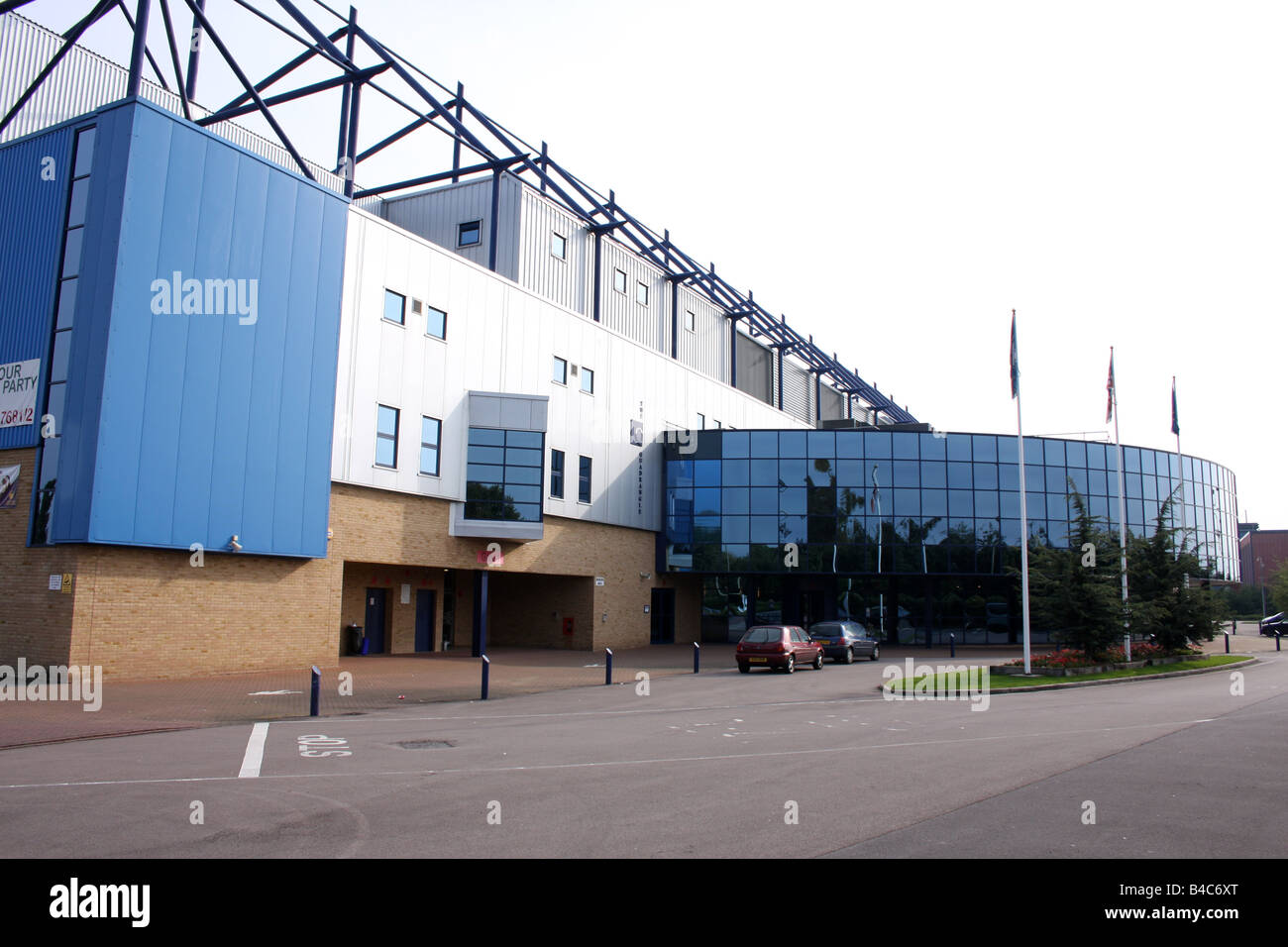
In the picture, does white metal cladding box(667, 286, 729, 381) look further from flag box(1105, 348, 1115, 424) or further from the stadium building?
flag box(1105, 348, 1115, 424)

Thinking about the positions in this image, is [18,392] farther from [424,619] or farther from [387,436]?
[424,619]

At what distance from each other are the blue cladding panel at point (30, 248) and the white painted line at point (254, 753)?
1074 cm

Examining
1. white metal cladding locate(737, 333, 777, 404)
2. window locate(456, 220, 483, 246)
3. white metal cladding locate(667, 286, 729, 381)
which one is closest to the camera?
window locate(456, 220, 483, 246)

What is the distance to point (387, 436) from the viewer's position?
27.2 m

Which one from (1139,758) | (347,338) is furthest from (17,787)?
(347,338)

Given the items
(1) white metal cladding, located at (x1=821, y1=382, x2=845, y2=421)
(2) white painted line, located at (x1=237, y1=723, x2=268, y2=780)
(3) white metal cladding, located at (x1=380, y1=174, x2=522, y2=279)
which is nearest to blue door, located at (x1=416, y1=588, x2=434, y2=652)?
(3) white metal cladding, located at (x1=380, y1=174, x2=522, y2=279)

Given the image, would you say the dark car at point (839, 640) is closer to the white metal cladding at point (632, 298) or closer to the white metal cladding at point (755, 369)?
the white metal cladding at point (632, 298)

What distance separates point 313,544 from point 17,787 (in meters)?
15.0

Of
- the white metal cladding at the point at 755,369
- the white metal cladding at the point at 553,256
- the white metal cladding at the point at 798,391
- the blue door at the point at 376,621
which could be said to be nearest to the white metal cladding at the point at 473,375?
the white metal cladding at the point at 553,256

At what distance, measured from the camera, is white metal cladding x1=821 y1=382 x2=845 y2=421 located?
65.2m

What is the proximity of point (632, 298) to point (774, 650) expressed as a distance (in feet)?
70.1

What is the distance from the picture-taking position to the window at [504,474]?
99.0 ft

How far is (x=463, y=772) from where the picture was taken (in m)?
10.5

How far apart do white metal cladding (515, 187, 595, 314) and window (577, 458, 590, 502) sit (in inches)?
235
